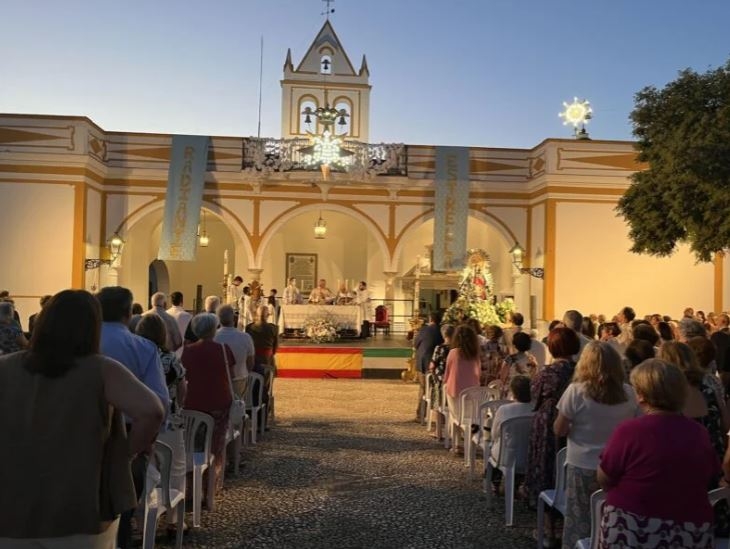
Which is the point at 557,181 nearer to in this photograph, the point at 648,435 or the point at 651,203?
the point at 651,203

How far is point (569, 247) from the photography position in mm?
17859

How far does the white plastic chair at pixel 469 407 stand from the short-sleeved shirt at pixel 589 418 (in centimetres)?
274

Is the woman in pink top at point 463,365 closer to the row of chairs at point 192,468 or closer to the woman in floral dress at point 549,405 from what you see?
the row of chairs at point 192,468

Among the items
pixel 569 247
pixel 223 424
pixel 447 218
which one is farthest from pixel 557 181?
pixel 223 424

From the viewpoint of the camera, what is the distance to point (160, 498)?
389cm

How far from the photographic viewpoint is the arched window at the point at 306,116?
22.6 metres

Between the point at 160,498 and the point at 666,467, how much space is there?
9.04 ft

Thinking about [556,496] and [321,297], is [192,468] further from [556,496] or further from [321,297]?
[321,297]

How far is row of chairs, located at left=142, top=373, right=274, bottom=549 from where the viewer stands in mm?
3748

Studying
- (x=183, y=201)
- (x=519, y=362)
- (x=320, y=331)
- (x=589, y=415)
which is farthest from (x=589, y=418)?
(x=183, y=201)

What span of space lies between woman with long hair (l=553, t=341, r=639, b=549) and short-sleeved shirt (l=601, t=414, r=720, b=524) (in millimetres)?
893

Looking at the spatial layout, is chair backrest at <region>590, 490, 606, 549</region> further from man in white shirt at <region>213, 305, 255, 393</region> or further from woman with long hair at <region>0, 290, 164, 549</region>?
man in white shirt at <region>213, 305, 255, 393</region>

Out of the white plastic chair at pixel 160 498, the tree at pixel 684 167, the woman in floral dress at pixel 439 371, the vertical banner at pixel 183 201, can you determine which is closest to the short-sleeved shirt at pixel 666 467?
the white plastic chair at pixel 160 498

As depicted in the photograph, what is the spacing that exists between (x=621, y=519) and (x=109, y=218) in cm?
1721
